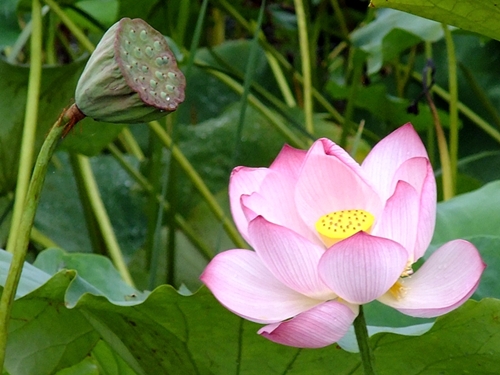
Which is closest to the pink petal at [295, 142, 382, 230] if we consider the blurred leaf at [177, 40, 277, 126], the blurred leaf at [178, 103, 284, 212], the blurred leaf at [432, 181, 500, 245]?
the blurred leaf at [432, 181, 500, 245]

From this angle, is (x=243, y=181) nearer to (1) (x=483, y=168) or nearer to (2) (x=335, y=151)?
(2) (x=335, y=151)

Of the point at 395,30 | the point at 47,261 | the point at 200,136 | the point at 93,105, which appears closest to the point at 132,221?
the point at 200,136

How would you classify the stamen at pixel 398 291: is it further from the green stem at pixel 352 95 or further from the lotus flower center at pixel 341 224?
the green stem at pixel 352 95

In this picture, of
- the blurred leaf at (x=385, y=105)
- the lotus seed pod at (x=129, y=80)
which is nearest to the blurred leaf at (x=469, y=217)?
the lotus seed pod at (x=129, y=80)

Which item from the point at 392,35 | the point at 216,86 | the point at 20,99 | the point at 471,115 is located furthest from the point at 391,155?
the point at 216,86

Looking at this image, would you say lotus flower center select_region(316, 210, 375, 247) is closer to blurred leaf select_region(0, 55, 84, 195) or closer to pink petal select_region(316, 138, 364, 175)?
pink petal select_region(316, 138, 364, 175)

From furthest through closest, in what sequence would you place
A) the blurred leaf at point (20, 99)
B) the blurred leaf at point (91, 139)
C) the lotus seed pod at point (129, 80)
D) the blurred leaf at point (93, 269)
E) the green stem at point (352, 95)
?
the green stem at point (352, 95), the blurred leaf at point (91, 139), the blurred leaf at point (20, 99), the blurred leaf at point (93, 269), the lotus seed pod at point (129, 80)

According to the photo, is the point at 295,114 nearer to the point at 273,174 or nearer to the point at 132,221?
the point at 132,221
